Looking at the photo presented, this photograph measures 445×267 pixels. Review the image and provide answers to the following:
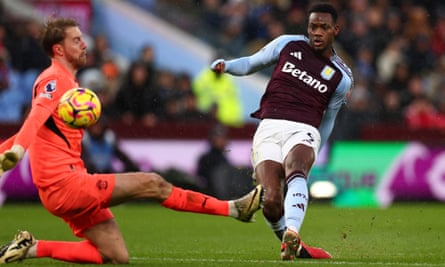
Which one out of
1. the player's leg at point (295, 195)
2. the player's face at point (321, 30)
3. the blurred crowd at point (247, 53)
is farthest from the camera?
the blurred crowd at point (247, 53)

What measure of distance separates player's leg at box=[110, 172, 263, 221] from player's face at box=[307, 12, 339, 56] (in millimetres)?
1884

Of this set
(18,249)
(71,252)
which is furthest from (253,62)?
(18,249)

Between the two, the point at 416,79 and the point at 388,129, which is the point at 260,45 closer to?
the point at 416,79

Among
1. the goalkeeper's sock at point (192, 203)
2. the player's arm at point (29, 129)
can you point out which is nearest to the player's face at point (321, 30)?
the goalkeeper's sock at point (192, 203)

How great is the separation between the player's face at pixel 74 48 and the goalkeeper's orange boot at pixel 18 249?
1.47 m

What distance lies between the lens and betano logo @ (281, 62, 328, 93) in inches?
392

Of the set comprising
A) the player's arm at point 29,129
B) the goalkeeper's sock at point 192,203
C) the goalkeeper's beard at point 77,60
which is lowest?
the goalkeeper's sock at point 192,203

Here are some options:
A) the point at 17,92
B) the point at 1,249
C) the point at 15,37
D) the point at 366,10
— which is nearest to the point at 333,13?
the point at 1,249

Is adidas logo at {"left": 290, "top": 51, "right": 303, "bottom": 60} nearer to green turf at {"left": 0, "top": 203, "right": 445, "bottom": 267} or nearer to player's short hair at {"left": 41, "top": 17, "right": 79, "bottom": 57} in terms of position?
green turf at {"left": 0, "top": 203, "right": 445, "bottom": 267}

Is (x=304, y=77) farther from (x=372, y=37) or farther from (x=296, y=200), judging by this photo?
(x=372, y=37)

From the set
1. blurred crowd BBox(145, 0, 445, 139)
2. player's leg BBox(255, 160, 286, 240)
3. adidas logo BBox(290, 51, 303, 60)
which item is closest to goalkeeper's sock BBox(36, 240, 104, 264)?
player's leg BBox(255, 160, 286, 240)

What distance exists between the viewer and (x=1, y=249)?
8875 mm

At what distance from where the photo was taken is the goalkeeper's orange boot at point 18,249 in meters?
8.77

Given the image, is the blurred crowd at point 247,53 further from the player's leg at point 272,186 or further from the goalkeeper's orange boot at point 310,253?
the goalkeeper's orange boot at point 310,253
